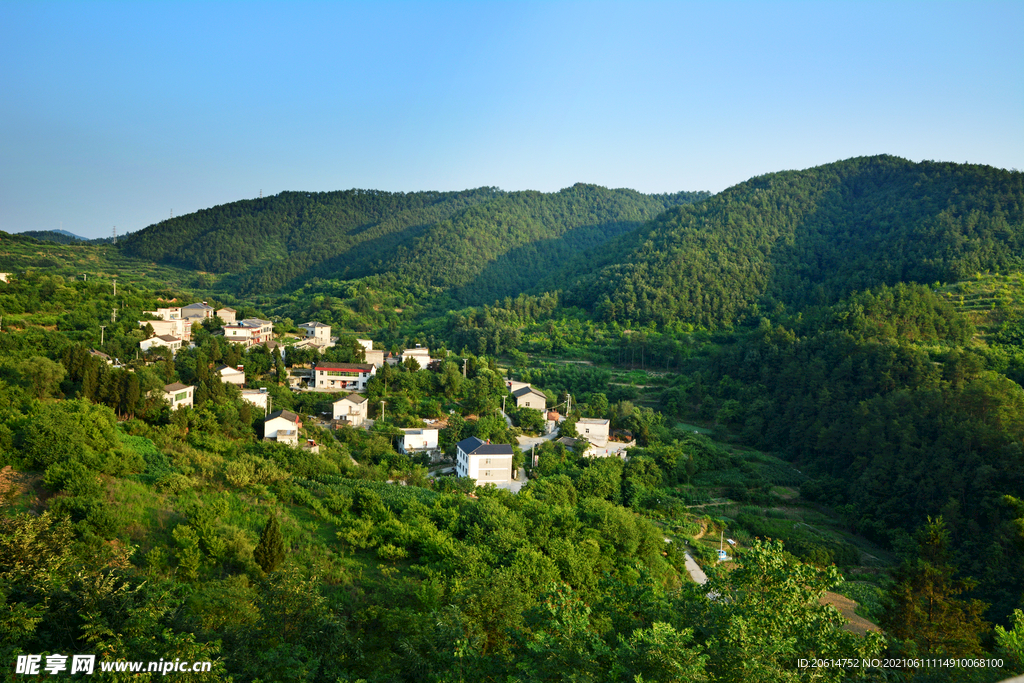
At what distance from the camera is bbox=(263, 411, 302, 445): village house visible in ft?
72.5

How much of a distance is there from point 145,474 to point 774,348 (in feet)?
118

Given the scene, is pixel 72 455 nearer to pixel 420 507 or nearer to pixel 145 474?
pixel 145 474

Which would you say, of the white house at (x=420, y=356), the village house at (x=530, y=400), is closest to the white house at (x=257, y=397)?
the white house at (x=420, y=356)

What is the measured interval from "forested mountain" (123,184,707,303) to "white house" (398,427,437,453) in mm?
45807

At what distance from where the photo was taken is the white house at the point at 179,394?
837 inches

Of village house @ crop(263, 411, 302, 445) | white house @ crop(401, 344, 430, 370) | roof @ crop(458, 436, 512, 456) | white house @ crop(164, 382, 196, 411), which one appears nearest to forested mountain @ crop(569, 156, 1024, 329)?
white house @ crop(401, 344, 430, 370)

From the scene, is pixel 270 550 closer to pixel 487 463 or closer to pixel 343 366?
pixel 487 463

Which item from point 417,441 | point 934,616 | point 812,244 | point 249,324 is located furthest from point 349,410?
point 812,244

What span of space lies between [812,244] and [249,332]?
51732 millimetres

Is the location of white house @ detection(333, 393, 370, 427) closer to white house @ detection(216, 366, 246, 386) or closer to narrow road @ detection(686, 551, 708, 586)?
white house @ detection(216, 366, 246, 386)

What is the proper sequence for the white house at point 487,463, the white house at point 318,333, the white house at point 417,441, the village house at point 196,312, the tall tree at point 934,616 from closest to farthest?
the tall tree at point 934,616 < the white house at point 487,463 < the white house at point 417,441 < the village house at point 196,312 < the white house at point 318,333

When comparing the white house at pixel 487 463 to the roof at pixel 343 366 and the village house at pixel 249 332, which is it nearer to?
the roof at pixel 343 366

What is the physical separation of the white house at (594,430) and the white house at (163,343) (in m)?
19.3

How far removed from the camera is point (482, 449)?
22656 millimetres
